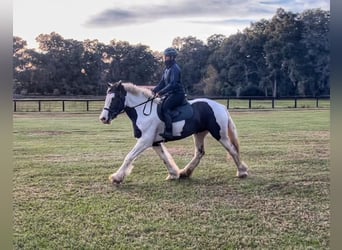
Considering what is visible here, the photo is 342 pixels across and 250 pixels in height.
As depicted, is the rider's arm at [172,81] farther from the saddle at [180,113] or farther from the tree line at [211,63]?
the saddle at [180,113]

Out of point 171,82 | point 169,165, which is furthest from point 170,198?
point 171,82

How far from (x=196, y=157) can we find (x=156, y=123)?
0.51 m

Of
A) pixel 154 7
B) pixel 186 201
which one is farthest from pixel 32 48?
pixel 186 201

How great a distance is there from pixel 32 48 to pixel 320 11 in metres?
1.79

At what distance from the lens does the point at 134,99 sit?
3420 millimetres

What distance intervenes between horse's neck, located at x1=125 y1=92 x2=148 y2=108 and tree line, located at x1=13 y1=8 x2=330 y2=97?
0.16 m

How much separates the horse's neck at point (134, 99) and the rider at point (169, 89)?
0.16 m

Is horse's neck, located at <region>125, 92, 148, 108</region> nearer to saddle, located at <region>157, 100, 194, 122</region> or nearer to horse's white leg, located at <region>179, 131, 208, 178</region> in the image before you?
saddle, located at <region>157, 100, 194, 122</region>

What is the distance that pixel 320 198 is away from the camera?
9.50 ft

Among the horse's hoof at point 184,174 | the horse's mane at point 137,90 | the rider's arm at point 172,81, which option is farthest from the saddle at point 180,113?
the horse's hoof at point 184,174

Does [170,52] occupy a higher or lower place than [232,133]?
higher

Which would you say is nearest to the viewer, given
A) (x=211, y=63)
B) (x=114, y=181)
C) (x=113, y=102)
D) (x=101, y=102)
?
(x=211, y=63)

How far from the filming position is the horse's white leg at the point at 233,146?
11.7 feet

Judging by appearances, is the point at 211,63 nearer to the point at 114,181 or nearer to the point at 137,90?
the point at 137,90
